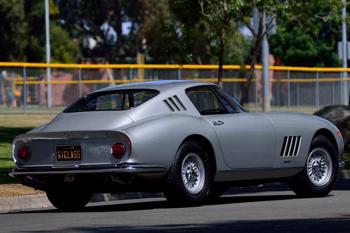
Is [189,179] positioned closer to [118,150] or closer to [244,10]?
[118,150]

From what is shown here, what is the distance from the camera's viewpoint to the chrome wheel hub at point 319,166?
14289 millimetres

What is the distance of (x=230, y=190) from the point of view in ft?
55.4

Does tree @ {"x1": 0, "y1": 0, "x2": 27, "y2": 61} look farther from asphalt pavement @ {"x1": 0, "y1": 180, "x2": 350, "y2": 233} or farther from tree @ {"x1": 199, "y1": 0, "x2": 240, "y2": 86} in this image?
asphalt pavement @ {"x1": 0, "y1": 180, "x2": 350, "y2": 233}

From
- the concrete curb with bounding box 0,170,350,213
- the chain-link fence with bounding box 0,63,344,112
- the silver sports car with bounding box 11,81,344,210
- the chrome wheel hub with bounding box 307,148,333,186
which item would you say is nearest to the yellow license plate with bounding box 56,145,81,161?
the silver sports car with bounding box 11,81,344,210

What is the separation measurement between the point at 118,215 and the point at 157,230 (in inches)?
78.1

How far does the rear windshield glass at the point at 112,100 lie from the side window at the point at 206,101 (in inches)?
21.1

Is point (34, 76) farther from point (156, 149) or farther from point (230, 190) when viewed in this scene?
point (156, 149)

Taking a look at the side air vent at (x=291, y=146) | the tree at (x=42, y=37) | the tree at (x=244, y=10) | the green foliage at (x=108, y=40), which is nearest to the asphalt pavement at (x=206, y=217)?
the side air vent at (x=291, y=146)

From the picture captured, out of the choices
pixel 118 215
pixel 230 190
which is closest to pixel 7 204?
pixel 118 215

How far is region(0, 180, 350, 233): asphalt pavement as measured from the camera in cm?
1031

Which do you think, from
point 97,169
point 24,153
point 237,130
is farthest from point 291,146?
point 24,153

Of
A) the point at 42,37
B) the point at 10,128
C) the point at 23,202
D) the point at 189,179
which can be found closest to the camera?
the point at 189,179

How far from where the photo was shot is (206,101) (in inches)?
539

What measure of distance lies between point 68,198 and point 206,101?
2085mm
